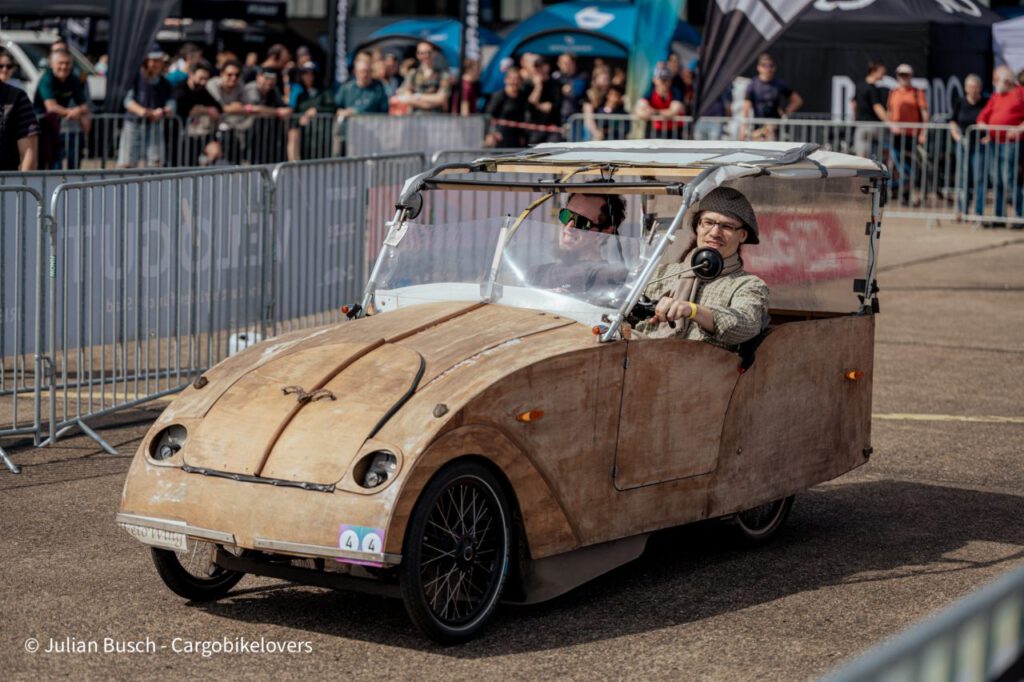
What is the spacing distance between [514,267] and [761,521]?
167 cm

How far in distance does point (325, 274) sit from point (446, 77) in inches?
450

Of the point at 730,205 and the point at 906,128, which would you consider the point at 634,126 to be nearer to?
the point at 906,128

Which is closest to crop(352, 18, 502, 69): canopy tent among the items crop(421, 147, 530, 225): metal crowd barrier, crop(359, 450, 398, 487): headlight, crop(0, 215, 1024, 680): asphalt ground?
crop(421, 147, 530, 225): metal crowd barrier

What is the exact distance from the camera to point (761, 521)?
7.07 metres

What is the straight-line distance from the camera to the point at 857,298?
745cm

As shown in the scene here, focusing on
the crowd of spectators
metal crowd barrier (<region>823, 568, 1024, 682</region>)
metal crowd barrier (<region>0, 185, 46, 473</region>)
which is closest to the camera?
metal crowd barrier (<region>823, 568, 1024, 682</region>)

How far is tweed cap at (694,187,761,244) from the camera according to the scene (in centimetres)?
658

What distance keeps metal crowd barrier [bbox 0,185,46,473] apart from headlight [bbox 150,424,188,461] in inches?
122

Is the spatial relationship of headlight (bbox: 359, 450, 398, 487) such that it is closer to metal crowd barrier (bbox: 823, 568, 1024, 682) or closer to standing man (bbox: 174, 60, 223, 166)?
metal crowd barrier (bbox: 823, 568, 1024, 682)

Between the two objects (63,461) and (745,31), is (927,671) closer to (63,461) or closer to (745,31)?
(63,461)

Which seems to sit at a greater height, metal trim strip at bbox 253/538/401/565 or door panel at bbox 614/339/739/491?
door panel at bbox 614/339/739/491

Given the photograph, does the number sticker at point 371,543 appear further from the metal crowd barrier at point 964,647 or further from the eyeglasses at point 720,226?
the metal crowd barrier at point 964,647

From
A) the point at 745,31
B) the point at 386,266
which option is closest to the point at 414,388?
the point at 386,266

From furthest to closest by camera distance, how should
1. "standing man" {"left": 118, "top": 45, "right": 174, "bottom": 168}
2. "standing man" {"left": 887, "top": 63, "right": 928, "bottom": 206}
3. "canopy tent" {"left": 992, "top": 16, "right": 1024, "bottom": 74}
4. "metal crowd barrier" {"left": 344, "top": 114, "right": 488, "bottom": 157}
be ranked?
"canopy tent" {"left": 992, "top": 16, "right": 1024, "bottom": 74}, "standing man" {"left": 887, "top": 63, "right": 928, "bottom": 206}, "metal crowd barrier" {"left": 344, "top": 114, "right": 488, "bottom": 157}, "standing man" {"left": 118, "top": 45, "right": 174, "bottom": 168}
